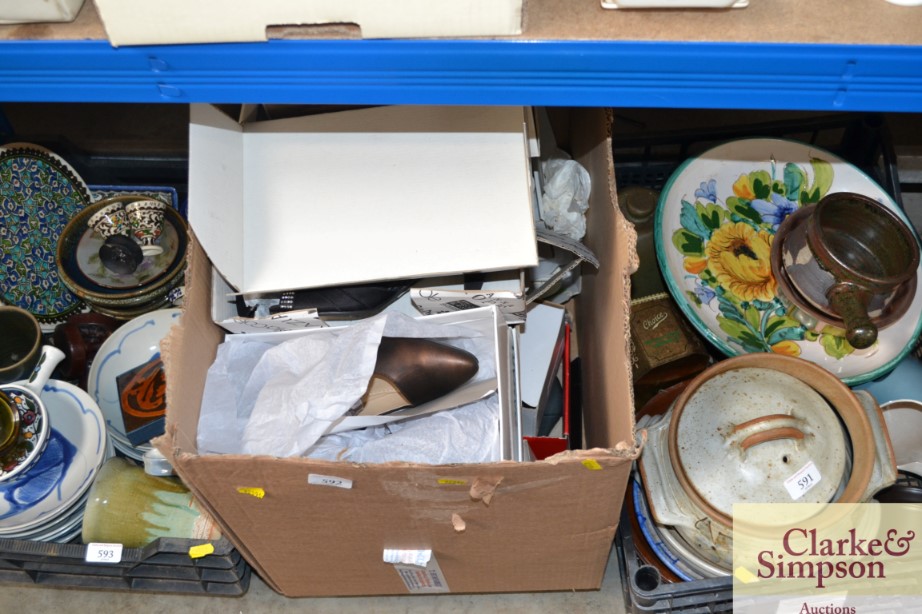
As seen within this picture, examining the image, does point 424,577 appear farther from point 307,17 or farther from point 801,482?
point 307,17

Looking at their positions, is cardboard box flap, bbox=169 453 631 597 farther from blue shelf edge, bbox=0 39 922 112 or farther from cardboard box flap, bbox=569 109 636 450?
blue shelf edge, bbox=0 39 922 112

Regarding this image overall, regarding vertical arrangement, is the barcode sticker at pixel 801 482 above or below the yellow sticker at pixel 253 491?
below

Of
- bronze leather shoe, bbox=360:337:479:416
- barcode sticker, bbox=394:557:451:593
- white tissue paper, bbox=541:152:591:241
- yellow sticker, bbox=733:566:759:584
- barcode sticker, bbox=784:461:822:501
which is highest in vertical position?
white tissue paper, bbox=541:152:591:241

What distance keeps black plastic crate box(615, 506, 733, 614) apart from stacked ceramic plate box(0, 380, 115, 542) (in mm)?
667

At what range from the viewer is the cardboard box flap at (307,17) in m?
0.65

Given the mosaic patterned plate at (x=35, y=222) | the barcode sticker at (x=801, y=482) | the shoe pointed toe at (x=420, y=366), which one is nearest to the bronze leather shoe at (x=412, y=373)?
the shoe pointed toe at (x=420, y=366)

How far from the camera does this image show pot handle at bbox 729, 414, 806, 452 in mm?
852

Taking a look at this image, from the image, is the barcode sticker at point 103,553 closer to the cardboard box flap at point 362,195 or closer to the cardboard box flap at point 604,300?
the cardboard box flap at point 362,195

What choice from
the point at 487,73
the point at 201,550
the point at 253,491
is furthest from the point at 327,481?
the point at 487,73

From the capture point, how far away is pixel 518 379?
1.01 m

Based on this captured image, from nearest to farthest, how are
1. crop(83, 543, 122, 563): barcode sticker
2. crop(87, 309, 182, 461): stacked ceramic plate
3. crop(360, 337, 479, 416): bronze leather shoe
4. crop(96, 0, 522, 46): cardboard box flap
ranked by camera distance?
crop(96, 0, 522, 46): cardboard box flap
crop(360, 337, 479, 416): bronze leather shoe
crop(83, 543, 122, 563): barcode sticker
crop(87, 309, 182, 461): stacked ceramic plate

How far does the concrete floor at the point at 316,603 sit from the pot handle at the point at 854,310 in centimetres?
45

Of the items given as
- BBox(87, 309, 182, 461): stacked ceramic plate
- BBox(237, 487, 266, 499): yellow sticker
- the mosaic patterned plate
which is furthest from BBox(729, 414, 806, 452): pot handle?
the mosaic patterned plate

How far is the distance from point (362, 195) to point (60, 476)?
1.69 feet
